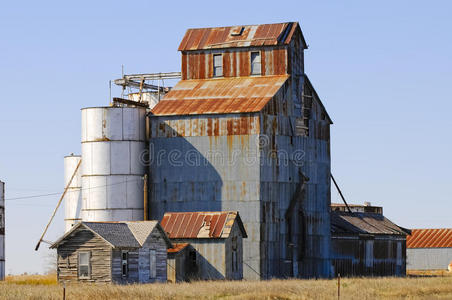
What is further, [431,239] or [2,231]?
[431,239]

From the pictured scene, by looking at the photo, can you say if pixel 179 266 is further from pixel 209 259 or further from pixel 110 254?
pixel 110 254

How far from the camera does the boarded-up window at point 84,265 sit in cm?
5547

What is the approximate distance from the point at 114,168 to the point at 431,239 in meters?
52.1

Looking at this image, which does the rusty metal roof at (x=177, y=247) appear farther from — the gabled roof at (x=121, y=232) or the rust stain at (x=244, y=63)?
the rust stain at (x=244, y=63)

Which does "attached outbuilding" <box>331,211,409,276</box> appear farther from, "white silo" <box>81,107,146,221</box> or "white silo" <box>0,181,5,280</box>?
"white silo" <box>0,181,5,280</box>

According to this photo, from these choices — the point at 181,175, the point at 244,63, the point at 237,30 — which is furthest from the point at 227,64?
the point at 181,175

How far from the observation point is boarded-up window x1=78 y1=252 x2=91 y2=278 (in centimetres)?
5547

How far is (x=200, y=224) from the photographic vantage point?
62.1m

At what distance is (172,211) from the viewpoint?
67188mm

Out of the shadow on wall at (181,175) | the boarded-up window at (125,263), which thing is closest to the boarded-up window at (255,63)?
the shadow on wall at (181,175)

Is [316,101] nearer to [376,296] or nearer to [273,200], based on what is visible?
[273,200]

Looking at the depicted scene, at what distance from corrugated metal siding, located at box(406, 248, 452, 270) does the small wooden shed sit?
56.1 m

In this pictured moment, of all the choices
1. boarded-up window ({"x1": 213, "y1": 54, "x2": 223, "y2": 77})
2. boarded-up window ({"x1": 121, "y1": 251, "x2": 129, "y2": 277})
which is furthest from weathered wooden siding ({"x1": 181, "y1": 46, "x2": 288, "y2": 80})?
boarded-up window ({"x1": 121, "y1": 251, "x2": 129, "y2": 277})

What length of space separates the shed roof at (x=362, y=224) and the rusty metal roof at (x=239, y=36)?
13.5 meters
